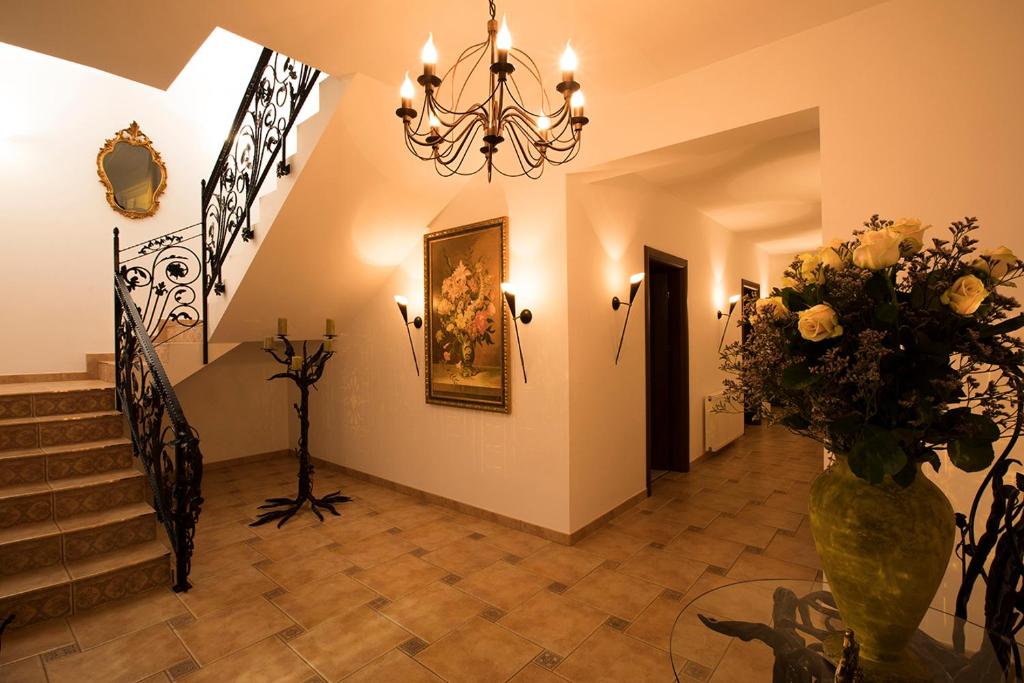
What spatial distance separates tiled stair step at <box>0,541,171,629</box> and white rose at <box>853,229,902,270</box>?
361cm

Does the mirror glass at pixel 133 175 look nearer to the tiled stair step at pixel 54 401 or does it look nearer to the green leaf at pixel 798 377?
the tiled stair step at pixel 54 401

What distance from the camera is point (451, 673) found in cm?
212

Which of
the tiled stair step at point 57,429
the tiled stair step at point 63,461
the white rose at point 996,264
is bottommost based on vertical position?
the tiled stair step at point 63,461

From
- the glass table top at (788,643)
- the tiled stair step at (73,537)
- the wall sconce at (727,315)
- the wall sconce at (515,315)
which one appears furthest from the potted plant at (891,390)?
the wall sconce at (727,315)

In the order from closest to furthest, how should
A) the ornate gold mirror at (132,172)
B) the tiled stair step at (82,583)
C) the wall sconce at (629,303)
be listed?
the tiled stair step at (82,583)
the wall sconce at (629,303)
the ornate gold mirror at (132,172)

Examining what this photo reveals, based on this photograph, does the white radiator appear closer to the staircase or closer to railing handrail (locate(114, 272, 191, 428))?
railing handrail (locate(114, 272, 191, 428))

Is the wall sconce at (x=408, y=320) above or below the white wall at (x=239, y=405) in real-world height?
above

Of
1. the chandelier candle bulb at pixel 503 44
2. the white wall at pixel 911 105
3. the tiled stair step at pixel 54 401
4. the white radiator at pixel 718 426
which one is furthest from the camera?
the white radiator at pixel 718 426

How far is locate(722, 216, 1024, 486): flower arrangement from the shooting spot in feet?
2.99

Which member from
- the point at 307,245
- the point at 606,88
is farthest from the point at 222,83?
the point at 606,88

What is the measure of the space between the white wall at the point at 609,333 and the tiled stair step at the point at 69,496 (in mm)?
2934

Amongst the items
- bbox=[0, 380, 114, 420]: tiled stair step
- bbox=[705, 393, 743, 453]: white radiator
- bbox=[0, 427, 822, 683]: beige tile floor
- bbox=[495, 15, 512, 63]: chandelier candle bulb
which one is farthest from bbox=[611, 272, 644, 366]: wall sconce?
bbox=[0, 380, 114, 420]: tiled stair step

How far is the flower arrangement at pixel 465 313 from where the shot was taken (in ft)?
12.7

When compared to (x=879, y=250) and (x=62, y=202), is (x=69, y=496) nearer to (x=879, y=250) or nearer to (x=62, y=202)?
(x=62, y=202)
